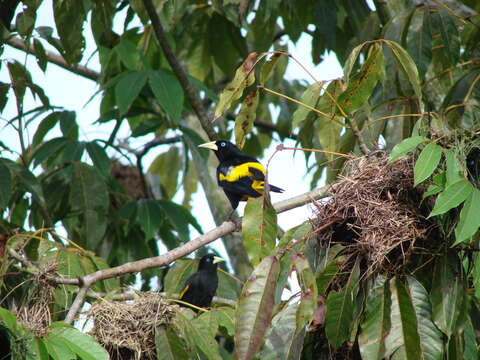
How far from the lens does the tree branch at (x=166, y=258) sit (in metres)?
4.12

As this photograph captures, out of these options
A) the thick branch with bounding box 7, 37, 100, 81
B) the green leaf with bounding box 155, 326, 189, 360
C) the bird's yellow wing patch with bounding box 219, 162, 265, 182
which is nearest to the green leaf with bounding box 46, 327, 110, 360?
the green leaf with bounding box 155, 326, 189, 360

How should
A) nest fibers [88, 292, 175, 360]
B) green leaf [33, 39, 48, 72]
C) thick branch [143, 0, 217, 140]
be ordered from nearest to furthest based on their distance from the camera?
nest fibers [88, 292, 175, 360] → green leaf [33, 39, 48, 72] → thick branch [143, 0, 217, 140]

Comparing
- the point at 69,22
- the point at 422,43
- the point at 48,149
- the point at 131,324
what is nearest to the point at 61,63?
the point at 48,149

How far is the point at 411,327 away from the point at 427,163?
699 millimetres

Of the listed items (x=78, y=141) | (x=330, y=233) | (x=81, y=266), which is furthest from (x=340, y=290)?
(x=78, y=141)

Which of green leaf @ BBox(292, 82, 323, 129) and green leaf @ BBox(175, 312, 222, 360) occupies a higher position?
green leaf @ BBox(292, 82, 323, 129)

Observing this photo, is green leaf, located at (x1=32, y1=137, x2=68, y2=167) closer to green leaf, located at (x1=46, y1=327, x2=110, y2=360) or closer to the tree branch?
the tree branch

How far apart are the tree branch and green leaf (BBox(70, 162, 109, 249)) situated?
8.10 feet

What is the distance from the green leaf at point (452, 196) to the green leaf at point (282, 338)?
2.71 feet

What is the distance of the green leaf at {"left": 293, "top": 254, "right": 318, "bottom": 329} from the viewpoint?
2.98m

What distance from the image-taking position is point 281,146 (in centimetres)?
370

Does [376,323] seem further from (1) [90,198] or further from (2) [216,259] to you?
(2) [216,259]

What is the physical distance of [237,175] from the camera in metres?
6.80

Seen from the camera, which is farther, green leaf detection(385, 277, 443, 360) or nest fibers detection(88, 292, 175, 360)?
nest fibers detection(88, 292, 175, 360)
